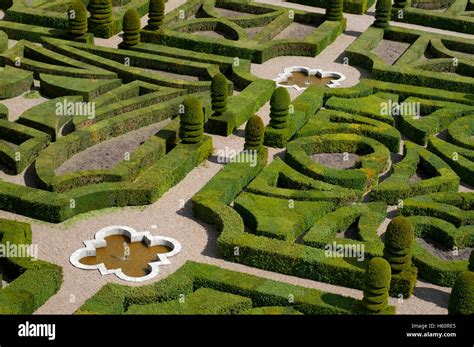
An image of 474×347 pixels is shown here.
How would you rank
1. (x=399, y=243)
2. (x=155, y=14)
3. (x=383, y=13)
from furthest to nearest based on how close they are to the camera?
(x=383, y=13) → (x=155, y=14) → (x=399, y=243)

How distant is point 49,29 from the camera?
5072cm

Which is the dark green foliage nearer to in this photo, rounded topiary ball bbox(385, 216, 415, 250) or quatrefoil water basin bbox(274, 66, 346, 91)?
rounded topiary ball bbox(385, 216, 415, 250)

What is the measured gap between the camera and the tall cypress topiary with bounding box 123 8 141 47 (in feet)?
159

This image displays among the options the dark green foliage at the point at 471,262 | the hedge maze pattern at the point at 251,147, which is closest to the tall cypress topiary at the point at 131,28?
the hedge maze pattern at the point at 251,147

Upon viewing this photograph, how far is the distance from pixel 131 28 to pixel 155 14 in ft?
7.35

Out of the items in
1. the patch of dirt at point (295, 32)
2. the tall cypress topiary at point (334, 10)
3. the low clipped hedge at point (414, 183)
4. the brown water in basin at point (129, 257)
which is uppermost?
the tall cypress topiary at point (334, 10)

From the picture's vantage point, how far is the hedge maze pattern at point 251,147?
29641mm

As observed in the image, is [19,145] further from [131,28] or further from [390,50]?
[390,50]

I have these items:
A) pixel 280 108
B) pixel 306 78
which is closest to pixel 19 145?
pixel 280 108

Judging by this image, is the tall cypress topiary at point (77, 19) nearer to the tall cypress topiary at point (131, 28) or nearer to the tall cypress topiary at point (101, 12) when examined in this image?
the tall cypress topiary at point (101, 12)

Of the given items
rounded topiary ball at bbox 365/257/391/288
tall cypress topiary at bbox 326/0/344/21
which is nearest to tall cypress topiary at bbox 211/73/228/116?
rounded topiary ball at bbox 365/257/391/288

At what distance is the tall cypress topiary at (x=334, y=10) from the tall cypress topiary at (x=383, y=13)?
2.05 m

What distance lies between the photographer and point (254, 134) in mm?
37469
